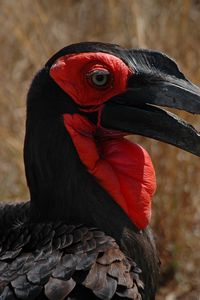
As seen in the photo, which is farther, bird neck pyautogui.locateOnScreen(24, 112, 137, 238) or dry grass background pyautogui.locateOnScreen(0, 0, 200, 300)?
dry grass background pyautogui.locateOnScreen(0, 0, 200, 300)

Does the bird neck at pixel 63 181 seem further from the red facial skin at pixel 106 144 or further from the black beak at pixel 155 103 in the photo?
the black beak at pixel 155 103

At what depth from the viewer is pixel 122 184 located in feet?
11.5

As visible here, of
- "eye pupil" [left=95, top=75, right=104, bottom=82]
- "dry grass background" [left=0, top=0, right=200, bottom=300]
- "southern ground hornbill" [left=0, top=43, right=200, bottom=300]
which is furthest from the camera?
"dry grass background" [left=0, top=0, right=200, bottom=300]

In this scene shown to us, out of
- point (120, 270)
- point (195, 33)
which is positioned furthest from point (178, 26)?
point (120, 270)

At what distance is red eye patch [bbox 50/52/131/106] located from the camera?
3.41 m

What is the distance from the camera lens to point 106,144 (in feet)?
Answer: 11.6

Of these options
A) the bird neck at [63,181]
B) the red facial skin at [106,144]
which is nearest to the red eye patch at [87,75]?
the red facial skin at [106,144]

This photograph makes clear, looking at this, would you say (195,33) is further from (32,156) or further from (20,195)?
(32,156)

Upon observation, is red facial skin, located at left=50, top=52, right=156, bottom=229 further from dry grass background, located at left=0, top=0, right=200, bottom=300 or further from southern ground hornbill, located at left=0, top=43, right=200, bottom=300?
dry grass background, located at left=0, top=0, right=200, bottom=300

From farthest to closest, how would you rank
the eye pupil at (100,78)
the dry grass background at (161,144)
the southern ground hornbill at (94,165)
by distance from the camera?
the dry grass background at (161,144), the eye pupil at (100,78), the southern ground hornbill at (94,165)

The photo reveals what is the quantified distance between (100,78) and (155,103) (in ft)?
0.73

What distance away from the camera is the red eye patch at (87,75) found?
11.2 ft

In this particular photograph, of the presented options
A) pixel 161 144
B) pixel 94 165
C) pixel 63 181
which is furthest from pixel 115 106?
pixel 161 144

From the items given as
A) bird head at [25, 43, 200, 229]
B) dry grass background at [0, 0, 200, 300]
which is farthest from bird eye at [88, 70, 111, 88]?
dry grass background at [0, 0, 200, 300]
